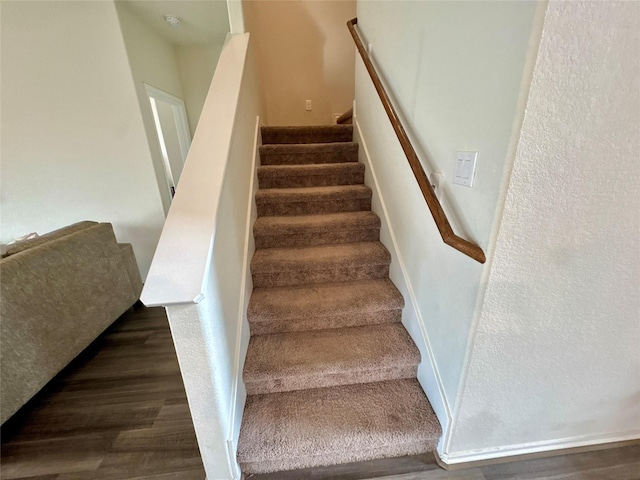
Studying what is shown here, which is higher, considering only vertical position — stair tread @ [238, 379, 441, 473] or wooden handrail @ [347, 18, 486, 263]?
wooden handrail @ [347, 18, 486, 263]

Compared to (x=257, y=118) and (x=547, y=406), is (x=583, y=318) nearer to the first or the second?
(x=547, y=406)

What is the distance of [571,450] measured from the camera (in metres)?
1.19

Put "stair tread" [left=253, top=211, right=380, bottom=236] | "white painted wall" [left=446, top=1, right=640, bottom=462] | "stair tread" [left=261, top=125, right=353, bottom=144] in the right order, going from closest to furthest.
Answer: "white painted wall" [left=446, top=1, right=640, bottom=462] → "stair tread" [left=253, top=211, right=380, bottom=236] → "stair tread" [left=261, top=125, right=353, bottom=144]

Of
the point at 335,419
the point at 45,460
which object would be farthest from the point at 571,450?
the point at 45,460

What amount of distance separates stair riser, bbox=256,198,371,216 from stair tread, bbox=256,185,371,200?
0.10ft

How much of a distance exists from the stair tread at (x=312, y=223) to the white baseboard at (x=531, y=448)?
1252 mm

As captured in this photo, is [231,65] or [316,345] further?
[231,65]

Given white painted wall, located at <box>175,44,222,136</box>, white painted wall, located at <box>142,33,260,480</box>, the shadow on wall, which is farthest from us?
white painted wall, located at <box>175,44,222,136</box>

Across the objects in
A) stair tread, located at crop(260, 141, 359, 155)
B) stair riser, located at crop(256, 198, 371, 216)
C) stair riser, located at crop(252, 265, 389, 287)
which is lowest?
stair riser, located at crop(252, 265, 389, 287)

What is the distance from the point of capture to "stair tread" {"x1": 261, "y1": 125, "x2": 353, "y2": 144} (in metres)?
2.45

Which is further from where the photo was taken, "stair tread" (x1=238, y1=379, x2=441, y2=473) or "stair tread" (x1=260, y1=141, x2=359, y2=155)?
"stair tread" (x1=260, y1=141, x2=359, y2=155)

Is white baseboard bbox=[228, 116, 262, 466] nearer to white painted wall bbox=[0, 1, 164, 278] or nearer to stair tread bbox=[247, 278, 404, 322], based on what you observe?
stair tread bbox=[247, 278, 404, 322]

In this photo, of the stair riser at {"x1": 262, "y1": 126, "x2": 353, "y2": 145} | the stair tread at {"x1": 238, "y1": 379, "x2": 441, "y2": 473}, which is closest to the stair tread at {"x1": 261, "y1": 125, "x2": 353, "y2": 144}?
the stair riser at {"x1": 262, "y1": 126, "x2": 353, "y2": 145}

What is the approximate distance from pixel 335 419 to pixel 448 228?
3.12 ft
